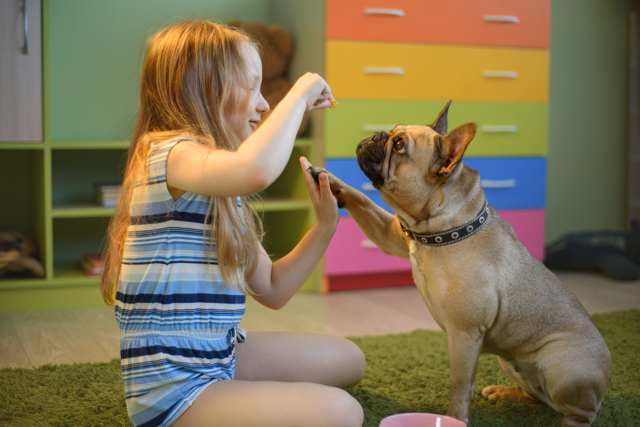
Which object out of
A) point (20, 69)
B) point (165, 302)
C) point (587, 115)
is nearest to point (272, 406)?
point (165, 302)

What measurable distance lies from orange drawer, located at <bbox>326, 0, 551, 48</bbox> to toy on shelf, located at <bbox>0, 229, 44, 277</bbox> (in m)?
1.55

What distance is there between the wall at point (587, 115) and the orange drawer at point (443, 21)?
32.1 inches

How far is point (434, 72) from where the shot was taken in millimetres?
2855

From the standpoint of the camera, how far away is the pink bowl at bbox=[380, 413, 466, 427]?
45.9 inches

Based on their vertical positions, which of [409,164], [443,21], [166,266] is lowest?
[166,266]

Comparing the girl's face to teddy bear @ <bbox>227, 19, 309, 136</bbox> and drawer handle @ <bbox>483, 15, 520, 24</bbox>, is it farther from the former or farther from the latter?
drawer handle @ <bbox>483, 15, 520, 24</bbox>

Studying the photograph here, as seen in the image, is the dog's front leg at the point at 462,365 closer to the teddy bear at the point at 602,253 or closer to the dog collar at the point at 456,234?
the dog collar at the point at 456,234

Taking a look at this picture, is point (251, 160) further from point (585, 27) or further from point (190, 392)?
point (585, 27)

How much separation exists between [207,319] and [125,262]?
0.19m

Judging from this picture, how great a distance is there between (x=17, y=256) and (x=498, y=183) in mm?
2141

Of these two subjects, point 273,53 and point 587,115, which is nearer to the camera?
point 273,53

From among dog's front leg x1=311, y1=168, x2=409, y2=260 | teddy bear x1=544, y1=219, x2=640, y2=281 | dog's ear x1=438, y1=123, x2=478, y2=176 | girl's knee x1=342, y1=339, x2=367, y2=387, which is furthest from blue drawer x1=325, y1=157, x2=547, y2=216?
dog's ear x1=438, y1=123, x2=478, y2=176

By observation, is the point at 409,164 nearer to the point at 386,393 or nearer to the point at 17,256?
the point at 386,393

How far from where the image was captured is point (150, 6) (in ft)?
9.70
